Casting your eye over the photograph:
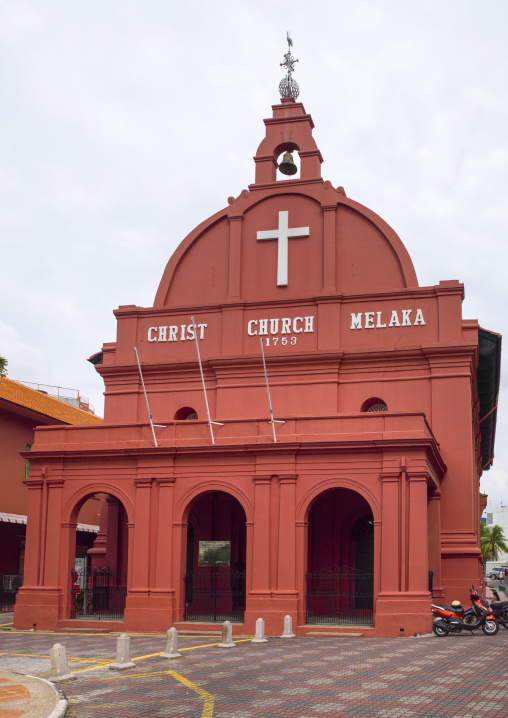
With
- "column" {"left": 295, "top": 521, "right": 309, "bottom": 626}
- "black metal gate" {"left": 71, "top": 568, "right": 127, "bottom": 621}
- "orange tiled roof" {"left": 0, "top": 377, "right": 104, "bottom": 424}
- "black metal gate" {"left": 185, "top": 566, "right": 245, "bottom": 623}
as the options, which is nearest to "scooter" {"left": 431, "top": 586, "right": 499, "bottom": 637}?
"column" {"left": 295, "top": 521, "right": 309, "bottom": 626}

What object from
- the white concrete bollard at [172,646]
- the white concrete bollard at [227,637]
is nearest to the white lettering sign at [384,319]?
the white concrete bollard at [227,637]

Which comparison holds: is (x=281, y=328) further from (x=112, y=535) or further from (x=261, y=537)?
(x=112, y=535)

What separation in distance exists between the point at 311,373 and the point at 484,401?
11.8 metres

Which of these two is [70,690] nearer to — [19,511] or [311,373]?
[311,373]

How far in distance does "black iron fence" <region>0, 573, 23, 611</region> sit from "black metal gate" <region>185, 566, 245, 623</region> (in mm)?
9633

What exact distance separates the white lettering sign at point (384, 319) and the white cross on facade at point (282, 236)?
118 inches

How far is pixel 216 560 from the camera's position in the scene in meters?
25.4

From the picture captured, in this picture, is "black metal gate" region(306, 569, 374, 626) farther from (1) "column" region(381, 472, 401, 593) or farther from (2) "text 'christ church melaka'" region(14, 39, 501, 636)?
(1) "column" region(381, 472, 401, 593)

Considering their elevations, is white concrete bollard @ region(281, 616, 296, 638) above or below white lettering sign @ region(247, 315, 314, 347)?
below

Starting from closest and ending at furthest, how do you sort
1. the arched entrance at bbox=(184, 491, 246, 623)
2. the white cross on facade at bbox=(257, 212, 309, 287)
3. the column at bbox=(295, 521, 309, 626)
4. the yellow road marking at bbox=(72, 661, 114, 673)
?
the yellow road marking at bbox=(72, 661, 114, 673) → the column at bbox=(295, 521, 309, 626) → the arched entrance at bbox=(184, 491, 246, 623) → the white cross on facade at bbox=(257, 212, 309, 287)

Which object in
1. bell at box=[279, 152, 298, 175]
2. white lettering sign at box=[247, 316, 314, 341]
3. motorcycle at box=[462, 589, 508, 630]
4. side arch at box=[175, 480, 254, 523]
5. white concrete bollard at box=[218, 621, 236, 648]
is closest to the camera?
white concrete bollard at box=[218, 621, 236, 648]

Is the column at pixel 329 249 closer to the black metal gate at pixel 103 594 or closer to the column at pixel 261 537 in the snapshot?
the column at pixel 261 537

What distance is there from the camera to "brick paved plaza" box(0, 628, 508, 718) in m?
12.6

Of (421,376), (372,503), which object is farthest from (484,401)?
(372,503)
